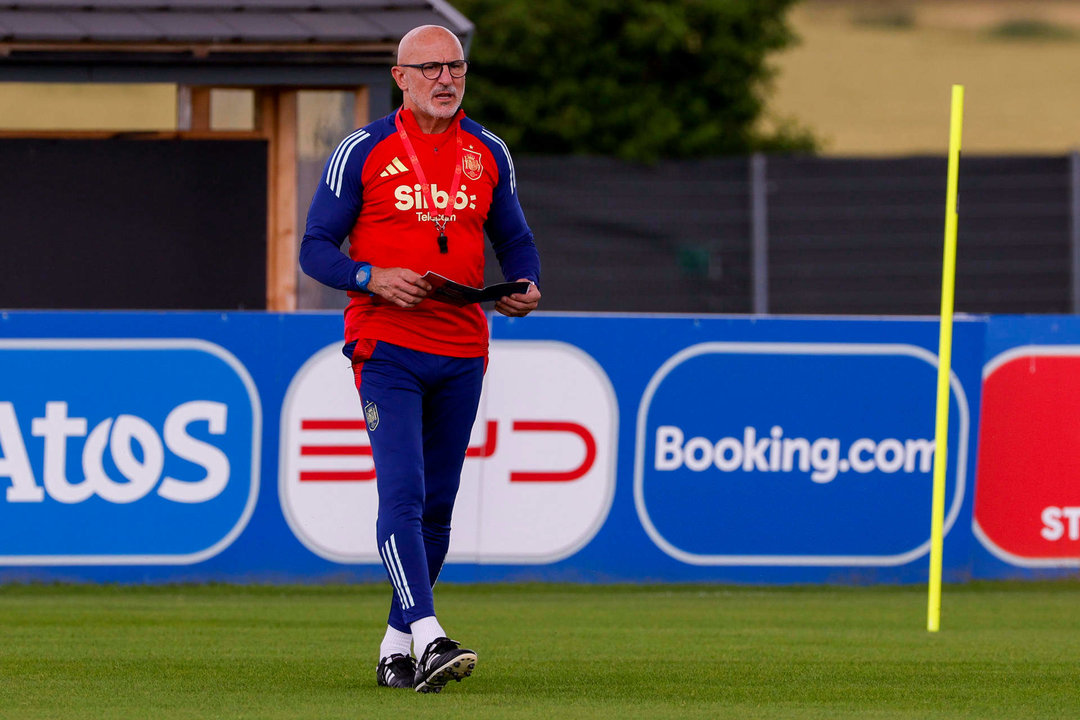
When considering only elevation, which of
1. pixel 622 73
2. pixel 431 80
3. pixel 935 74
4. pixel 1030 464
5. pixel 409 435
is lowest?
pixel 1030 464

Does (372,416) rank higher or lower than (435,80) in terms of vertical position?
lower

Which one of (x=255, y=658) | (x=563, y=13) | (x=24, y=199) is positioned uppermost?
(x=563, y=13)

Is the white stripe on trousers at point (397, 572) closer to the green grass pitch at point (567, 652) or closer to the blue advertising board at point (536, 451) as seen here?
the green grass pitch at point (567, 652)

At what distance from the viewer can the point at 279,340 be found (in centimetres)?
972

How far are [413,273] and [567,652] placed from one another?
194 centimetres

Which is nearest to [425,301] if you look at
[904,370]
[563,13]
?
[904,370]

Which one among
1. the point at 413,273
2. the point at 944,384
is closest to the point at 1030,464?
the point at 944,384

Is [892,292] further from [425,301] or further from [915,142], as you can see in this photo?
[915,142]

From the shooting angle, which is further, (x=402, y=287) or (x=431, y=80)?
(x=431, y=80)

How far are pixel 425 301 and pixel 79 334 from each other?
4290mm

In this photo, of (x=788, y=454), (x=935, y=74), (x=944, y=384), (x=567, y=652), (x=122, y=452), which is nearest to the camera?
(x=567, y=652)

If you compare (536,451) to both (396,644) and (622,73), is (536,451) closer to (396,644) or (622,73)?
(396,644)

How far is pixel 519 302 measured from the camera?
19.3ft

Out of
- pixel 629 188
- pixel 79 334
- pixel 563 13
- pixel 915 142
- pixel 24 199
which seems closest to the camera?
pixel 79 334
